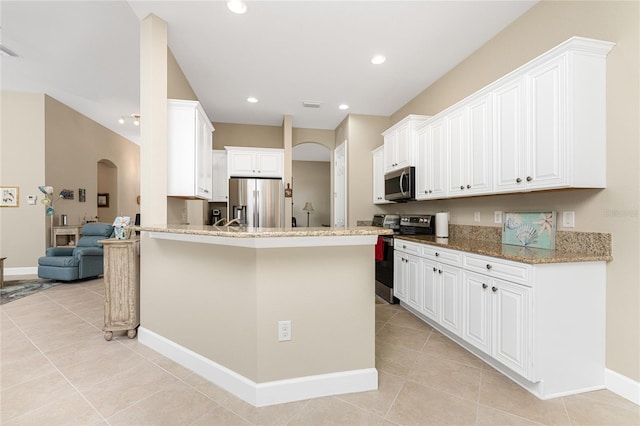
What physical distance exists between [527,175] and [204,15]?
297cm

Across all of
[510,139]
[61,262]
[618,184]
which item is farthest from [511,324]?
[61,262]

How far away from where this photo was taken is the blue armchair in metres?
4.50

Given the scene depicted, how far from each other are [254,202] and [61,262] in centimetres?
307

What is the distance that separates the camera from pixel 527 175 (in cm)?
212

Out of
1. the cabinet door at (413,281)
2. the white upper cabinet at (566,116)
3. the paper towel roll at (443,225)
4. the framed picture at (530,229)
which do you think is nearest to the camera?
the white upper cabinet at (566,116)

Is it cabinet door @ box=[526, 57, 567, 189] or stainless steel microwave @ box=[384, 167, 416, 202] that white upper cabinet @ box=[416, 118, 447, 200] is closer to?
stainless steel microwave @ box=[384, 167, 416, 202]

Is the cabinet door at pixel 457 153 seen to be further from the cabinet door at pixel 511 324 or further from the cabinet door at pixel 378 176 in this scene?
the cabinet door at pixel 378 176

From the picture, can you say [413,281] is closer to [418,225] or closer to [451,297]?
[451,297]

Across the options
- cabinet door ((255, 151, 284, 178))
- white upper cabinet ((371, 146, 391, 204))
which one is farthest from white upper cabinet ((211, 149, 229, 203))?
white upper cabinet ((371, 146, 391, 204))

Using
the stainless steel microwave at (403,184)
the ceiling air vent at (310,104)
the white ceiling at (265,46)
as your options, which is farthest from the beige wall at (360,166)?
the stainless steel microwave at (403,184)

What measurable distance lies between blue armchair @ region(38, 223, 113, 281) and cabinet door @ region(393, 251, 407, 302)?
463 cm

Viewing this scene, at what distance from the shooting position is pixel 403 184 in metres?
3.83

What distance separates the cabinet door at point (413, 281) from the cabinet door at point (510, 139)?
1.12 m

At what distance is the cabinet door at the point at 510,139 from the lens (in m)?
2.16
